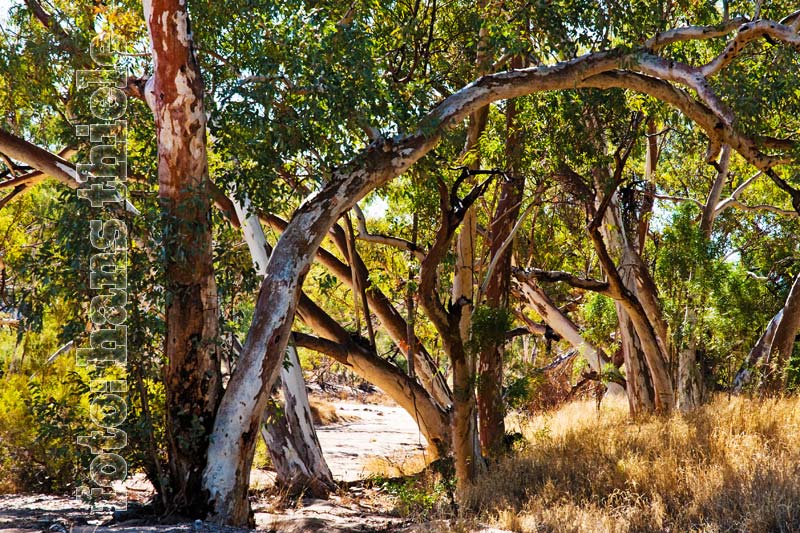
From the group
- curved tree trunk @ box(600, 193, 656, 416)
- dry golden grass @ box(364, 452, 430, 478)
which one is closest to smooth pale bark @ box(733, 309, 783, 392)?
curved tree trunk @ box(600, 193, 656, 416)

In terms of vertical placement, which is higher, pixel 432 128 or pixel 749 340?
pixel 432 128

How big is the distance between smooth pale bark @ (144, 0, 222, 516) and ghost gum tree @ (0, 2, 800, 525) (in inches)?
0.5

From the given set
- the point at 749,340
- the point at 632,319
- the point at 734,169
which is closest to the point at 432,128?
the point at 632,319

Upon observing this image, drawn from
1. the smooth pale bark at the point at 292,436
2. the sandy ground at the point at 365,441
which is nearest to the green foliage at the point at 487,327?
the smooth pale bark at the point at 292,436

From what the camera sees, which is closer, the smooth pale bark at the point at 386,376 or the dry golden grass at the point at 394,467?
the smooth pale bark at the point at 386,376

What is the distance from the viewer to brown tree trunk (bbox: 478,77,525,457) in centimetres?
1033

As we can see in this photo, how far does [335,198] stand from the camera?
24.3 ft

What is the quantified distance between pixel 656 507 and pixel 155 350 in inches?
182

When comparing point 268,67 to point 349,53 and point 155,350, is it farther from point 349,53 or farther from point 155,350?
point 155,350

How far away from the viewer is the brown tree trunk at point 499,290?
10.3 metres

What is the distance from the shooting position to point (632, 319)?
1293cm

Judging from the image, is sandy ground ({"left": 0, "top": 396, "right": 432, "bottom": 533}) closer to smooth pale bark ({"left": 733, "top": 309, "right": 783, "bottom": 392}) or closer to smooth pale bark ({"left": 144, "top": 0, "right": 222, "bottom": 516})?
smooth pale bark ({"left": 144, "top": 0, "right": 222, "bottom": 516})

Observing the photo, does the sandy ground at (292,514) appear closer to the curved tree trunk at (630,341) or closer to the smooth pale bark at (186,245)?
the smooth pale bark at (186,245)

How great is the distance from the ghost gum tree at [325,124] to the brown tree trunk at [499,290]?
153 millimetres
